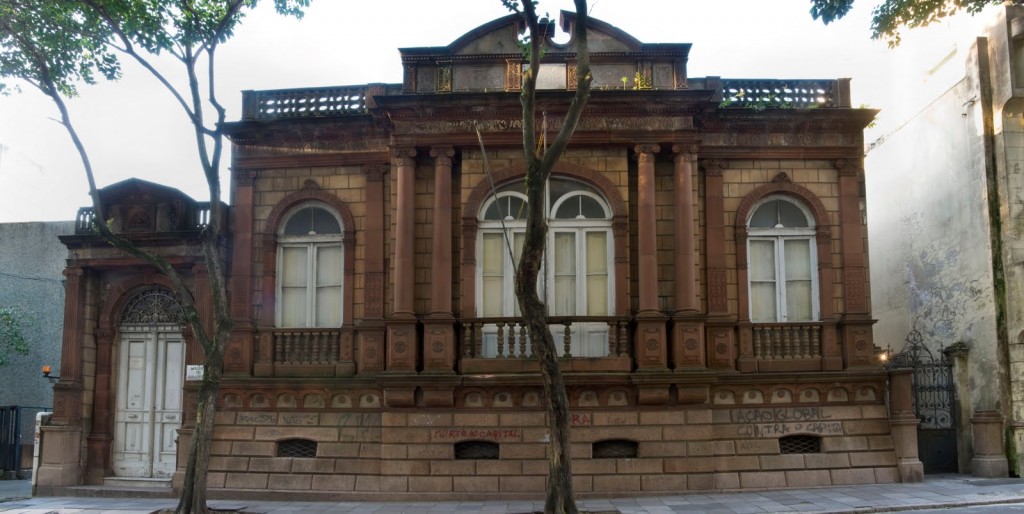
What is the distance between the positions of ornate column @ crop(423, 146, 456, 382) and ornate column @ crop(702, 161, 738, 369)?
4.84m

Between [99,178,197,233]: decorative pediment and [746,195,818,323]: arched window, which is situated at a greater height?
[99,178,197,233]: decorative pediment

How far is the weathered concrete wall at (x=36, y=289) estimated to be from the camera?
973 inches

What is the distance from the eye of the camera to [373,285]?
691 inches

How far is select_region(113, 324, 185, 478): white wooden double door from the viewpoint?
1845 centimetres

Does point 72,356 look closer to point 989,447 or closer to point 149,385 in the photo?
point 149,385

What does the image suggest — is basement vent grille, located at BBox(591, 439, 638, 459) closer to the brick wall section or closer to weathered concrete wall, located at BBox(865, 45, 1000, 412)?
the brick wall section

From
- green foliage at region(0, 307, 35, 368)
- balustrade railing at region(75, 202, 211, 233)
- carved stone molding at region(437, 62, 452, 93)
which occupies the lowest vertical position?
green foliage at region(0, 307, 35, 368)

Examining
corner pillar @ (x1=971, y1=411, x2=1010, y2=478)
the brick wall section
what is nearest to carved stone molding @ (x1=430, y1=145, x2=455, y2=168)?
the brick wall section

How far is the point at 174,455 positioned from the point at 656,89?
39.1ft

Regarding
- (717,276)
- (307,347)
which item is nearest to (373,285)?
(307,347)

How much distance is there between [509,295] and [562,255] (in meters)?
1.26

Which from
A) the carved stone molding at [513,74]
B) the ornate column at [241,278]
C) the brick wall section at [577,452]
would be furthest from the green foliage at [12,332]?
the carved stone molding at [513,74]

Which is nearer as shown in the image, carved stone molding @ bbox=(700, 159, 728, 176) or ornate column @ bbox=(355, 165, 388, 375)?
ornate column @ bbox=(355, 165, 388, 375)

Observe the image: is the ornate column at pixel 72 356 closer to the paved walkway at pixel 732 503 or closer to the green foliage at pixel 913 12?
the paved walkway at pixel 732 503
